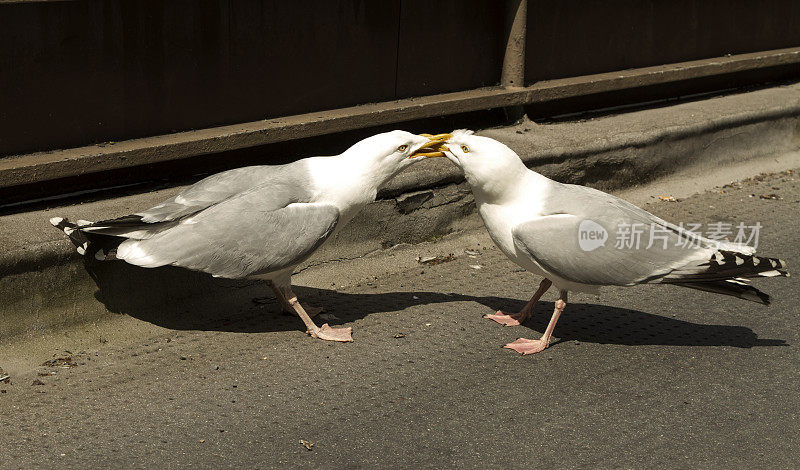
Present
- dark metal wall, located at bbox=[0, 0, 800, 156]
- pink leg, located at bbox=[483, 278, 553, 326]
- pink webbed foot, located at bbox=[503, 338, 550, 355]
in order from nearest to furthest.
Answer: pink webbed foot, located at bbox=[503, 338, 550, 355]
dark metal wall, located at bbox=[0, 0, 800, 156]
pink leg, located at bbox=[483, 278, 553, 326]

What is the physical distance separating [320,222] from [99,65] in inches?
65.4

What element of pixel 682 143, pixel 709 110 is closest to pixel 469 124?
pixel 682 143

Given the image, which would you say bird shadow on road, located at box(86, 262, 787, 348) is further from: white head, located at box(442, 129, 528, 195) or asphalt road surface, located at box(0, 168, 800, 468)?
white head, located at box(442, 129, 528, 195)

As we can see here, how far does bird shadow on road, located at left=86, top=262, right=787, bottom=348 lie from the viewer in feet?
15.7

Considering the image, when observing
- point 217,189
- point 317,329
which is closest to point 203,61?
point 217,189

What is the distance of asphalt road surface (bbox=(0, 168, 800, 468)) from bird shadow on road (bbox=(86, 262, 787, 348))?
0.05 feet

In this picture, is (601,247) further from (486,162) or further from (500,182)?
(486,162)

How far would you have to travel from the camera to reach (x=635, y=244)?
177 inches

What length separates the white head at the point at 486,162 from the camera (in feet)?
14.7

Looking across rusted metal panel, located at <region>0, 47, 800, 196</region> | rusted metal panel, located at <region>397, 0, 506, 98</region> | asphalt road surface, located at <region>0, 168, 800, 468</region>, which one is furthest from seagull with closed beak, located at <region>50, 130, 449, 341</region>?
rusted metal panel, located at <region>397, 0, 506, 98</region>

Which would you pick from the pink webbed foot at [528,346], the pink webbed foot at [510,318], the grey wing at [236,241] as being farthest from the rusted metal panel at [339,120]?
the pink webbed foot at [528,346]

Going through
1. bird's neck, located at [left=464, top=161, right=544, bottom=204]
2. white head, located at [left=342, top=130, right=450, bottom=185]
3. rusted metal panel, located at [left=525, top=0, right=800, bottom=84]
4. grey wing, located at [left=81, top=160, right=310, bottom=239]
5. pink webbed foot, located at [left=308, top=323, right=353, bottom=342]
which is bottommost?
pink webbed foot, located at [left=308, top=323, right=353, bottom=342]

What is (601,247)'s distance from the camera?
4.45 m

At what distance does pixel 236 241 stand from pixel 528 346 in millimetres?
1597
